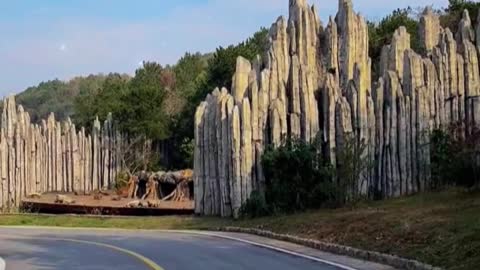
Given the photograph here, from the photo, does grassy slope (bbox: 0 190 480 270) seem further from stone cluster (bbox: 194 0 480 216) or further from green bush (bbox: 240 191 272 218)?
stone cluster (bbox: 194 0 480 216)

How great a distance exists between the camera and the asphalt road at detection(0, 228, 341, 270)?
656 inches

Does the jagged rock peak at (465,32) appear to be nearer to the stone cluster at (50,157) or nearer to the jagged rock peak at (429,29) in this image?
the jagged rock peak at (429,29)

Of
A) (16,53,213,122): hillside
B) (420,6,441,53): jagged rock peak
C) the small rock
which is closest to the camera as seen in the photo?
(420,6,441,53): jagged rock peak

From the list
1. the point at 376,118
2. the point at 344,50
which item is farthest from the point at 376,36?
the point at 376,118

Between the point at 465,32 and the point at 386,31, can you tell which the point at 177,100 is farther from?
the point at 465,32

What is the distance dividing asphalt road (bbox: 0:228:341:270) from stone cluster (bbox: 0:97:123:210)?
13.8 m

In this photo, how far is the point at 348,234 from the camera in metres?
20.3

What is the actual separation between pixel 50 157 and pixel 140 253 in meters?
25.0

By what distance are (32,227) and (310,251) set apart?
62.2 ft

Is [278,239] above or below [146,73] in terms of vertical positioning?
below

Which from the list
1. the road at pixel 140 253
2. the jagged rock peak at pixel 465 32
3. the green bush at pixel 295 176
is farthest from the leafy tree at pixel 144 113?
the jagged rock peak at pixel 465 32

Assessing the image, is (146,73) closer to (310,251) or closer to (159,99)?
(159,99)

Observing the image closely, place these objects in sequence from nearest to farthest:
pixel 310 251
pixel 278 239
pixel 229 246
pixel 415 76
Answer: pixel 310 251, pixel 229 246, pixel 278 239, pixel 415 76

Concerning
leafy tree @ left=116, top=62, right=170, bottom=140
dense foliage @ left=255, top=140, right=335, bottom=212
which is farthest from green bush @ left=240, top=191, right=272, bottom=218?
leafy tree @ left=116, top=62, right=170, bottom=140
